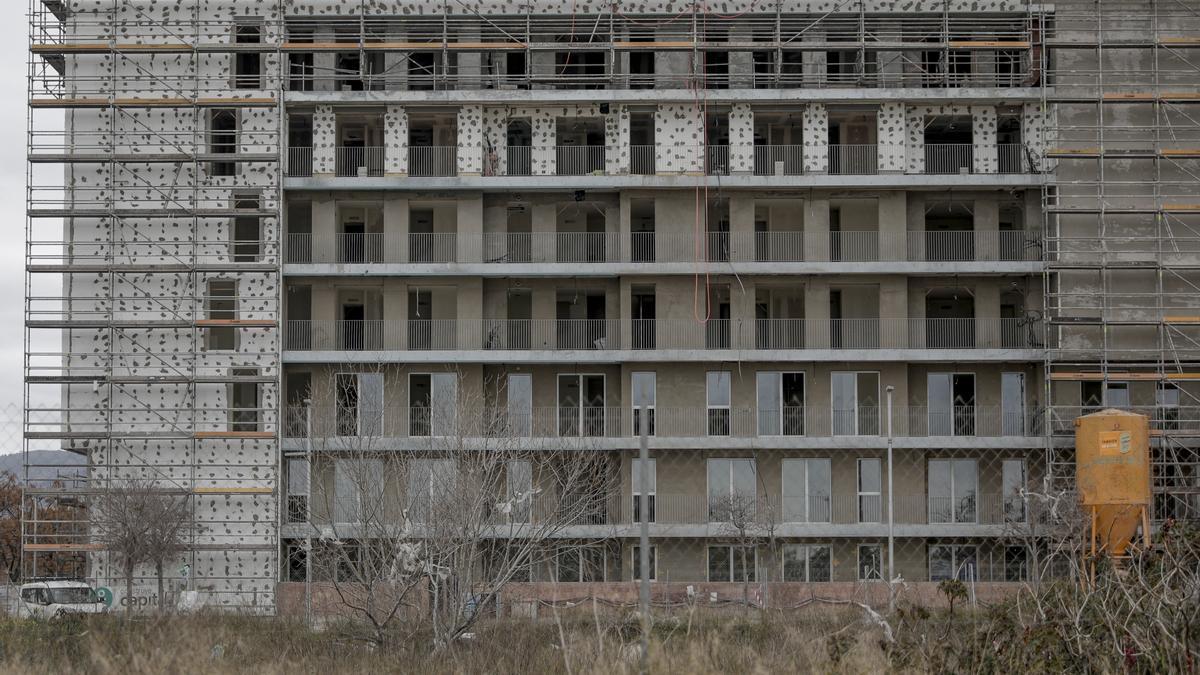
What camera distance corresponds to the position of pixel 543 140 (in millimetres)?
51594

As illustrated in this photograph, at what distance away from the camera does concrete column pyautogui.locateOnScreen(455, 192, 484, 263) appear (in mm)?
50625

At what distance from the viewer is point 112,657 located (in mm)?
23531

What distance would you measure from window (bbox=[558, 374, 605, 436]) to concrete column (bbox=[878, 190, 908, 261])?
10.0 meters

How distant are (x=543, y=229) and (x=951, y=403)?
14300 mm

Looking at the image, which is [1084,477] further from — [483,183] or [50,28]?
[50,28]

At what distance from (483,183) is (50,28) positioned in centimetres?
1497

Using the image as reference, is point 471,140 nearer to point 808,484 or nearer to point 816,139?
point 816,139

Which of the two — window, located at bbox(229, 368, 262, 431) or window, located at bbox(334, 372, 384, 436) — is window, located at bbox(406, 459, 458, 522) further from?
window, located at bbox(229, 368, 262, 431)

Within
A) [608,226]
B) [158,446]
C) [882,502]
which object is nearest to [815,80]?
[608,226]

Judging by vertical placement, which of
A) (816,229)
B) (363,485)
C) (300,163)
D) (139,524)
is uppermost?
(300,163)

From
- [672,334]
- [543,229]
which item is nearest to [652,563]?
[672,334]

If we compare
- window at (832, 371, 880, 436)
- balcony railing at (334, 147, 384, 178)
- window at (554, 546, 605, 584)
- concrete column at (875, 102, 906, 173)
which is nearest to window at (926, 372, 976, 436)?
window at (832, 371, 880, 436)

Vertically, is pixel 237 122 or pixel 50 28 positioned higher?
pixel 50 28

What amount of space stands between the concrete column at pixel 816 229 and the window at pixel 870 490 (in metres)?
6.69
